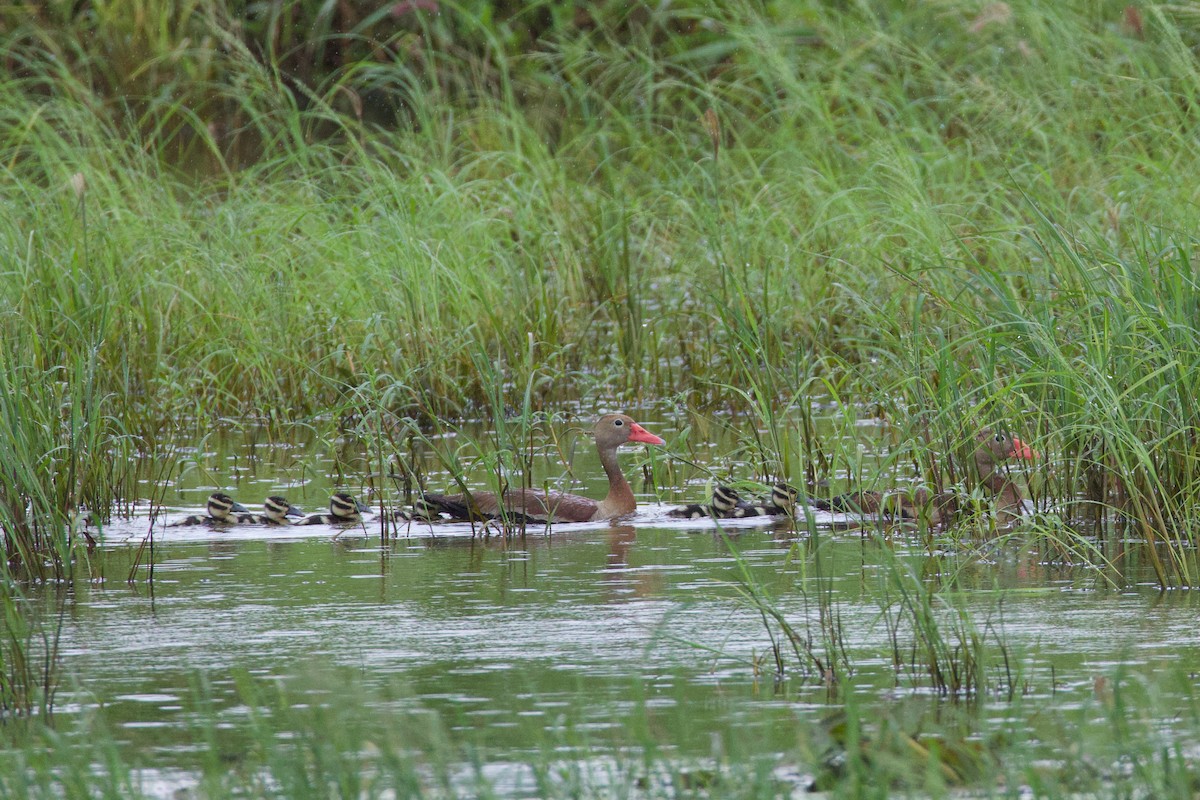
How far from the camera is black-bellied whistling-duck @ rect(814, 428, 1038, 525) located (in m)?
7.69

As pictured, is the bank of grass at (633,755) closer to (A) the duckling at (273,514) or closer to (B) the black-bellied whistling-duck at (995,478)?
(B) the black-bellied whistling-duck at (995,478)

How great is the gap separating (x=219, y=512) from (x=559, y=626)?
2538 mm

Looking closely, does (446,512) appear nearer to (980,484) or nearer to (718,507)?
(718,507)

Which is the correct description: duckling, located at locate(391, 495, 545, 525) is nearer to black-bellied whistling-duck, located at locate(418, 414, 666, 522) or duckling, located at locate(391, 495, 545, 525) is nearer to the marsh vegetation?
Answer: black-bellied whistling-duck, located at locate(418, 414, 666, 522)

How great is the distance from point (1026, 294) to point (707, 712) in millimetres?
6178

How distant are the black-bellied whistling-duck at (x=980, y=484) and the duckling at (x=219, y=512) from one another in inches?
89.4

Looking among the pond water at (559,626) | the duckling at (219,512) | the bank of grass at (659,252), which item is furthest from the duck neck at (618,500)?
the duckling at (219,512)

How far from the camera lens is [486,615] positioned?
6598mm

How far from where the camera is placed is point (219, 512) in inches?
335

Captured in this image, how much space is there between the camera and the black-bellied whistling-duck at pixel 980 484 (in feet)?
25.2

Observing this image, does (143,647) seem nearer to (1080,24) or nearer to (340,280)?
(340,280)

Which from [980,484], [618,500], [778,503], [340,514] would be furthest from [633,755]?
[618,500]

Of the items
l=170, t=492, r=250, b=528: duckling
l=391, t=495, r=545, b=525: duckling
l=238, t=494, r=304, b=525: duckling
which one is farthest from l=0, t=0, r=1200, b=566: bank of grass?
→ l=238, t=494, r=304, b=525: duckling

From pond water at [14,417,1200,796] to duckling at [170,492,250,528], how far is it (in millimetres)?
63
